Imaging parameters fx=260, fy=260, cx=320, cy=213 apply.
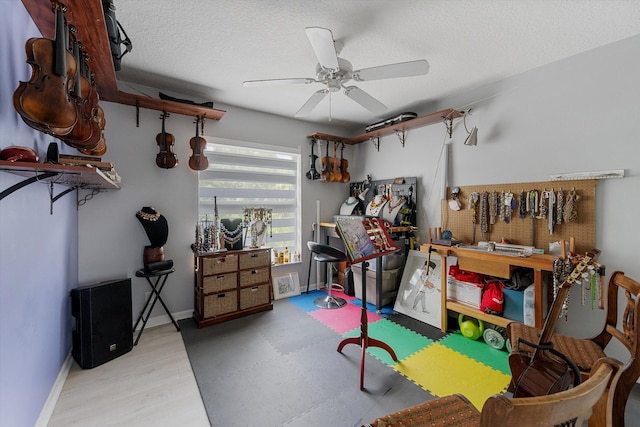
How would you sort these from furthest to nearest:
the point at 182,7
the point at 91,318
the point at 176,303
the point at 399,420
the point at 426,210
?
the point at 426,210
the point at 176,303
the point at 91,318
the point at 182,7
the point at 399,420

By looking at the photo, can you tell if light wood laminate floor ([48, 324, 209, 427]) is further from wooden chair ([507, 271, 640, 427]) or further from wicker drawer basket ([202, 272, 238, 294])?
wooden chair ([507, 271, 640, 427])

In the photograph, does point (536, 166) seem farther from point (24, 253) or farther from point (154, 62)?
point (24, 253)

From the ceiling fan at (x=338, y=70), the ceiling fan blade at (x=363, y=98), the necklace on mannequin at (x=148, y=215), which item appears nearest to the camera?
the ceiling fan at (x=338, y=70)

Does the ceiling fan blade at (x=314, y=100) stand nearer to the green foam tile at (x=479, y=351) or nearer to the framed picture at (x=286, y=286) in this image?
the framed picture at (x=286, y=286)

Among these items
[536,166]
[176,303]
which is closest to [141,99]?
[176,303]

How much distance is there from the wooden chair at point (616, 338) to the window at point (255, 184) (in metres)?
3.08

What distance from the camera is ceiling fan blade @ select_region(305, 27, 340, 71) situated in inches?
58.7

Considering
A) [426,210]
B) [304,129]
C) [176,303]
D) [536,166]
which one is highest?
[304,129]

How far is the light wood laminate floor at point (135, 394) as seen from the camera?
1.71m

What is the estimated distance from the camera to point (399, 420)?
1079 millimetres

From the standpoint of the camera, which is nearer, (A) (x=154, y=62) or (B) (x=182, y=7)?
(B) (x=182, y=7)

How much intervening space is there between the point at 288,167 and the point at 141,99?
2029 mm

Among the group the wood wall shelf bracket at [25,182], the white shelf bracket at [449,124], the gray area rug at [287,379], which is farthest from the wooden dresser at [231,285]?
the white shelf bracket at [449,124]

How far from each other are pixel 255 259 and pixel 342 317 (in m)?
1.32
